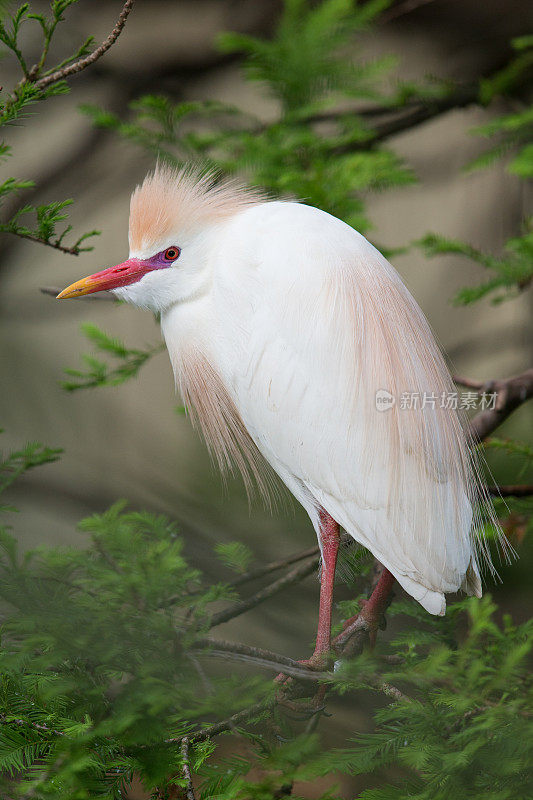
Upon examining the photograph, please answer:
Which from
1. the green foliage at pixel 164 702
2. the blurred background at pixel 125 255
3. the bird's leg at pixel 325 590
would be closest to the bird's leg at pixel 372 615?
the bird's leg at pixel 325 590

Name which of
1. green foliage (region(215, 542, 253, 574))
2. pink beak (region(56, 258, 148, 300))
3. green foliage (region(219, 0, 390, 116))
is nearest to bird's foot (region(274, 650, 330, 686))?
green foliage (region(215, 542, 253, 574))

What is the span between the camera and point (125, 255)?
242 centimetres

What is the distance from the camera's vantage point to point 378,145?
181 centimetres

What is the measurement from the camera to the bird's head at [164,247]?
1050 mm

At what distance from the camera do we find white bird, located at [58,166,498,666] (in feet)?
3.25

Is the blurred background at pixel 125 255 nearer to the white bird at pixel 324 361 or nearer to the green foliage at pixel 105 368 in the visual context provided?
the green foliage at pixel 105 368

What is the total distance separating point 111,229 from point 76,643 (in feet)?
6.71

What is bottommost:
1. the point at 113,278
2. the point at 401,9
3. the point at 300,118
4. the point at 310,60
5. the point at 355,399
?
the point at 355,399

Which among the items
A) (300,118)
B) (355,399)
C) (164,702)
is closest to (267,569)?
(355,399)

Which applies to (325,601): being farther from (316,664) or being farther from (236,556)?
(236,556)

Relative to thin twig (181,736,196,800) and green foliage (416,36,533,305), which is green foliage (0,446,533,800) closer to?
thin twig (181,736,196,800)

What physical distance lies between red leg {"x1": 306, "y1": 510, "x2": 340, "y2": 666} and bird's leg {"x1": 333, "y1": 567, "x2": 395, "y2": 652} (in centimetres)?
11

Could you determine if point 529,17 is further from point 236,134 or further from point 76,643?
point 76,643

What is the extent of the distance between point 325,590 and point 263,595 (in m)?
0.23
